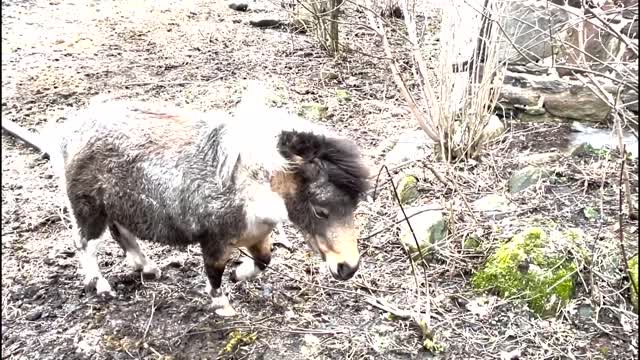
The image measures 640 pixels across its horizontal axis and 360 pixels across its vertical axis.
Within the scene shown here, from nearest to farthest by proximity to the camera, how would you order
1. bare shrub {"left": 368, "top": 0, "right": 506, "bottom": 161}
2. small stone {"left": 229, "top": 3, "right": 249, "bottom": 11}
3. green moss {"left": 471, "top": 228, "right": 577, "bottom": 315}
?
green moss {"left": 471, "top": 228, "right": 577, "bottom": 315} → bare shrub {"left": 368, "top": 0, "right": 506, "bottom": 161} → small stone {"left": 229, "top": 3, "right": 249, "bottom": 11}

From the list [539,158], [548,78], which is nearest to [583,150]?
[539,158]

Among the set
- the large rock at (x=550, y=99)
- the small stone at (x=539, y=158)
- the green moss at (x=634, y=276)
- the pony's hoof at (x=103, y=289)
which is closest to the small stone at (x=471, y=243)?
the green moss at (x=634, y=276)

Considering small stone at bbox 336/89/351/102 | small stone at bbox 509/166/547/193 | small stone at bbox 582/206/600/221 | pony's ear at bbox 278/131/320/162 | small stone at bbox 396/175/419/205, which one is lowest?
small stone at bbox 396/175/419/205

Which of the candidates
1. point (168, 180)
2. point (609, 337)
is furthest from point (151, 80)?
point (609, 337)

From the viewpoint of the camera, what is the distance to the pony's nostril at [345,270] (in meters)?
2.90

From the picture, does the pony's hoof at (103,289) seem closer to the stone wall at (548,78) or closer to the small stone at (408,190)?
the small stone at (408,190)

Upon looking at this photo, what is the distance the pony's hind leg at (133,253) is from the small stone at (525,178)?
243cm

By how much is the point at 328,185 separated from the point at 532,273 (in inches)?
53.7

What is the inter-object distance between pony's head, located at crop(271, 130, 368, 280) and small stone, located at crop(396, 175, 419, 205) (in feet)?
5.10

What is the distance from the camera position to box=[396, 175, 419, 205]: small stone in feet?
14.6

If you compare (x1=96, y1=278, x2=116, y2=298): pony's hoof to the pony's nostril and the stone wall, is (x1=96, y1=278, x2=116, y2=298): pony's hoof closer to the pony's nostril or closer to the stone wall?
the pony's nostril

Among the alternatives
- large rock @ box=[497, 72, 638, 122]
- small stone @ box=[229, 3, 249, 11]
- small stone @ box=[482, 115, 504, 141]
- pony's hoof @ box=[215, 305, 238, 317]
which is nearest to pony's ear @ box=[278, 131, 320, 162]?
pony's hoof @ box=[215, 305, 238, 317]

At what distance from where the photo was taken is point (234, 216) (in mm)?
3088

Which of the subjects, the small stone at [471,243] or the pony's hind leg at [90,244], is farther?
the small stone at [471,243]
